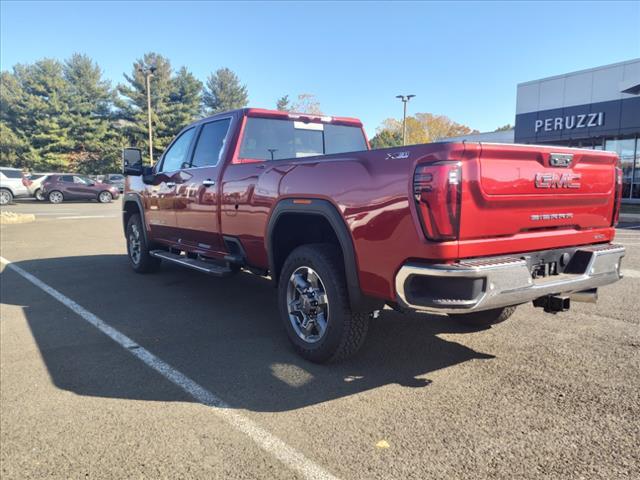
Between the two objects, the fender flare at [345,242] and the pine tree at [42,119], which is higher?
the pine tree at [42,119]

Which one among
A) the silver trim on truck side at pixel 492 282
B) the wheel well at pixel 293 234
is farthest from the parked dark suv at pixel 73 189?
the silver trim on truck side at pixel 492 282

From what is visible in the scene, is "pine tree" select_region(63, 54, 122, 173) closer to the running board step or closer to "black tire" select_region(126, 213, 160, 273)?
"black tire" select_region(126, 213, 160, 273)

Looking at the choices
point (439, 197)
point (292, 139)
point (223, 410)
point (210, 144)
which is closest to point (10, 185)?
point (210, 144)

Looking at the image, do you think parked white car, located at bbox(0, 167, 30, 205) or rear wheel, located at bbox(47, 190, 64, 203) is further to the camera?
rear wheel, located at bbox(47, 190, 64, 203)

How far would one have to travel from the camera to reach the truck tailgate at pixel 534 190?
281 centimetres

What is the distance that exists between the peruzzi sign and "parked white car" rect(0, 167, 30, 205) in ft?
88.0

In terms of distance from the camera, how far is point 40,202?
27219 mm

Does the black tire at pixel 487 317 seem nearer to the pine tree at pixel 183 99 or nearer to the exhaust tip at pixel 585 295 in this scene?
the exhaust tip at pixel 585 295

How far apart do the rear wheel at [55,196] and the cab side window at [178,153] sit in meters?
23.6

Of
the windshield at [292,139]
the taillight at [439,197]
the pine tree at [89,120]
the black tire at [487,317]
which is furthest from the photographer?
the pine tree at [89,120]

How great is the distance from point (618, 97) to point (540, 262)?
71.8ft

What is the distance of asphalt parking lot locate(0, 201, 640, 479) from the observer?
2.49 m

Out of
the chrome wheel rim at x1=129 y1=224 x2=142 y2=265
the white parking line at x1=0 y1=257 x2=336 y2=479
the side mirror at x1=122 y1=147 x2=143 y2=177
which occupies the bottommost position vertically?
the white parking line at x1=0 y1=257 x2=336 y2=479

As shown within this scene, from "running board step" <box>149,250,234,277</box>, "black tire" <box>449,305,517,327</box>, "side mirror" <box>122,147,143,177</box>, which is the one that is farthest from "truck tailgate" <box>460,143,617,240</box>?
"side mirror" <box>122,147,143,177</box>
